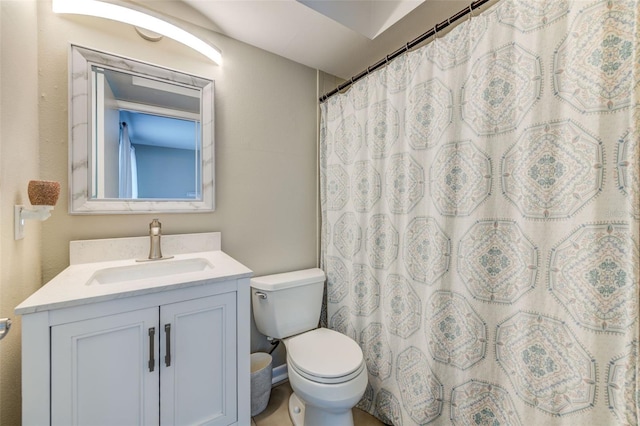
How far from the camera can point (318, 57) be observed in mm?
1725

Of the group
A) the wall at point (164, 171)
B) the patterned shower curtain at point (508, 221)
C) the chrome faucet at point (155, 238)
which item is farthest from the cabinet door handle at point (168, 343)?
the patterned shower curtain at point (508, 221)

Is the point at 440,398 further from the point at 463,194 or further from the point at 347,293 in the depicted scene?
the point at 463,194

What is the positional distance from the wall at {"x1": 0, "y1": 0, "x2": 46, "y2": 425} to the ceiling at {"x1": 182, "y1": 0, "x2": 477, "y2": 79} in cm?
73

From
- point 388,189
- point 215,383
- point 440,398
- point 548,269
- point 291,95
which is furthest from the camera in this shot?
point 291,95

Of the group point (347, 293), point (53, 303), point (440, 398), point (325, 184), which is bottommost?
point (440, 398)

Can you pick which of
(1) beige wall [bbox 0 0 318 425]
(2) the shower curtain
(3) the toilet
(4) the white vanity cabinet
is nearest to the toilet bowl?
(3) the toilet

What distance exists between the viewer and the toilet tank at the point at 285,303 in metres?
1.48

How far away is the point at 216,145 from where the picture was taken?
149 centimetres

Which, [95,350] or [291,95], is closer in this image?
[95,350]

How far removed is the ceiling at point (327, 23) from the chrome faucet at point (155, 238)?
45.5 inches

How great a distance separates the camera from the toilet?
1119 millimetres

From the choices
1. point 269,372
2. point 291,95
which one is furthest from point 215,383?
point 291,95

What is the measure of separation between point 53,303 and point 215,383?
24.3 inches

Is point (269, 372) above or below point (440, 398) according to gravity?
below
